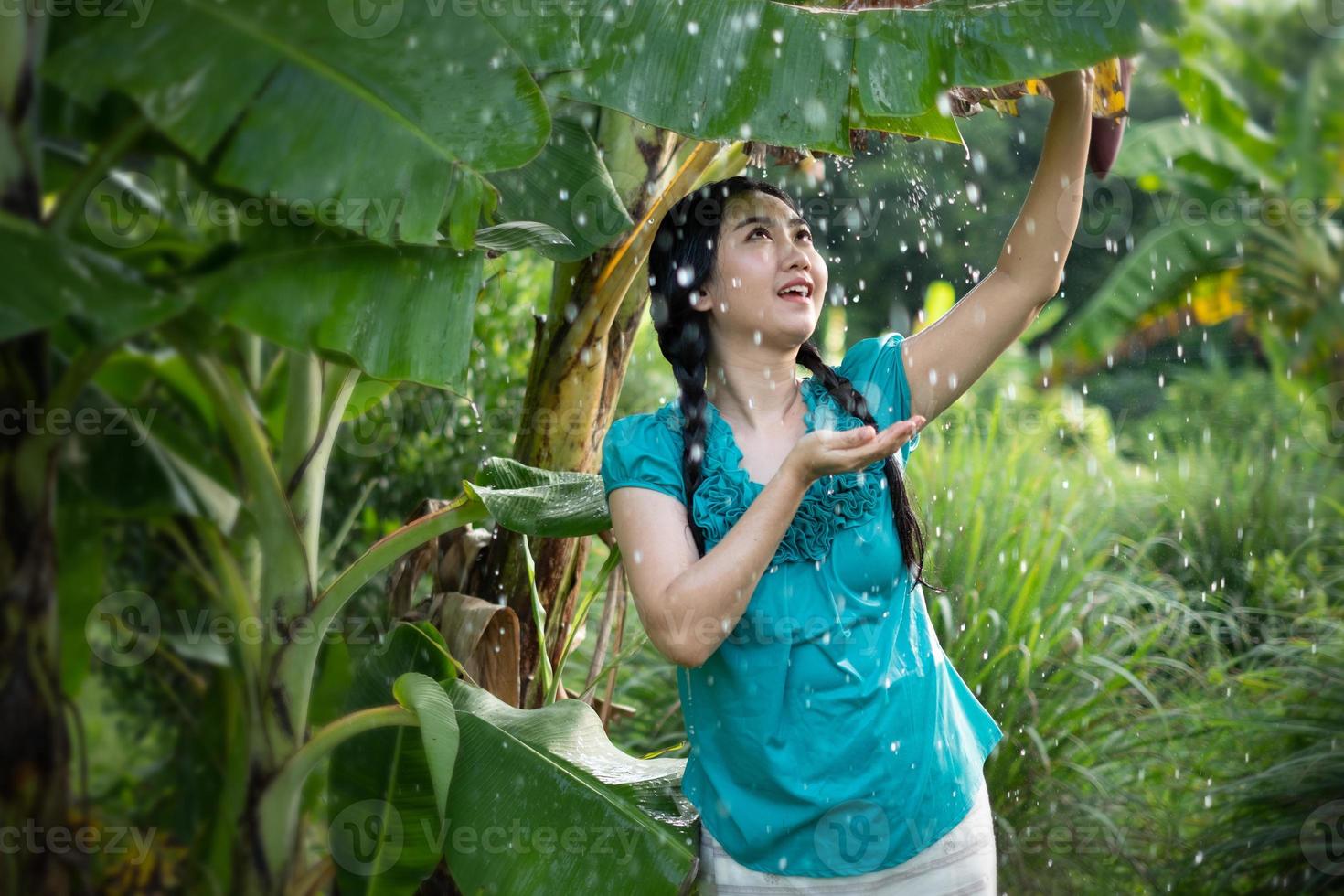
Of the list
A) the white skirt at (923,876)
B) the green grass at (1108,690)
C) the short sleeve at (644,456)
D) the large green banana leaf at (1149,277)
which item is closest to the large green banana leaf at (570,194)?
the short sleeve at (644,456)

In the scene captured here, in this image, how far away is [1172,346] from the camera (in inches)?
468

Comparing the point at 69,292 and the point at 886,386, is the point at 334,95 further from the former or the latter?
the point at 886,386

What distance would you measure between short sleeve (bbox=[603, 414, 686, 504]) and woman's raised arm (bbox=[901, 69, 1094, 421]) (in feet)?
1.33

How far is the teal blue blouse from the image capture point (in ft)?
5.37

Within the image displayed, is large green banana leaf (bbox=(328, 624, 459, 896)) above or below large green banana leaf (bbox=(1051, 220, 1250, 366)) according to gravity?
below

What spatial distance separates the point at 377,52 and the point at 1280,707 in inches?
134

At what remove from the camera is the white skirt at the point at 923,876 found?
64.3 inches

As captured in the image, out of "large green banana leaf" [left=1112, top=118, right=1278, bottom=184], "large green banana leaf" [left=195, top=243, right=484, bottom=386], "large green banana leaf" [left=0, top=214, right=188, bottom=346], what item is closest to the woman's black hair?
"large green banana leaf" [left=195, top=243, right=484, bottom=386]

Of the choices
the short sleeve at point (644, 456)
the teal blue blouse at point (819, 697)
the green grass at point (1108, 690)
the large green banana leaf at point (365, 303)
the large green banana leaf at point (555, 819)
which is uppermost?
the large green banana leaf at point (365, 303)

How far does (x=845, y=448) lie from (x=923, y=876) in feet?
2.07

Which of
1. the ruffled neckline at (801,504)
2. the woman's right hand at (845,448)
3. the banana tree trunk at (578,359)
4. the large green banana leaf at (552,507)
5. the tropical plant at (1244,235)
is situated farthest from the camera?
the tropical plant at (1244,235)

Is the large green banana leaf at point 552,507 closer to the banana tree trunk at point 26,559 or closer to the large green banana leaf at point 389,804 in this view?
the large green banana leaf at point 389,804

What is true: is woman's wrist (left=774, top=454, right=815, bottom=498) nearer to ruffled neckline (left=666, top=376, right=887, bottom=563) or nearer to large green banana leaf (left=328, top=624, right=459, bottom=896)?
ruffled neckline (left=666, top=376, right=887, bottom=563)

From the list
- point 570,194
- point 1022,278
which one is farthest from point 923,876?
point 570,194
